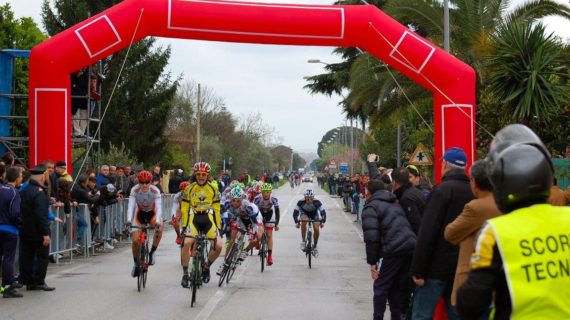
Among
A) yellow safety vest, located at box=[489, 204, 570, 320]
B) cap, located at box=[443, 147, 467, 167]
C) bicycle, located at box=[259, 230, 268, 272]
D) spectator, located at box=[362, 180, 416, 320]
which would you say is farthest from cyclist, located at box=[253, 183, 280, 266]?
yellow safety vest, located at box=[489, 204, 570, 320]

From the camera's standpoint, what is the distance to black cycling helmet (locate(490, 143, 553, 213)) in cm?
328

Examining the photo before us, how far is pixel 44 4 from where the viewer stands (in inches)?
1529

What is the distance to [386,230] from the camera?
797 cm

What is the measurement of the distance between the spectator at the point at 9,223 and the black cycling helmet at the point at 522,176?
908 centimetres

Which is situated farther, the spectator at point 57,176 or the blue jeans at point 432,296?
the spectator at point 57,176

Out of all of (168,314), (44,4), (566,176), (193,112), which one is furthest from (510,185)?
(193,112)

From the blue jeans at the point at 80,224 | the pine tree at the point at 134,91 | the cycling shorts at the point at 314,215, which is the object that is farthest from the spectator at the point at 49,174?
the pine tree at the point at 134,91

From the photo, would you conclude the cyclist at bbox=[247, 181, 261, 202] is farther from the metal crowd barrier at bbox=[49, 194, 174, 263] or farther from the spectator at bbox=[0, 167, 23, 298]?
the spectator at bbox=[0, 167, 23, 298]

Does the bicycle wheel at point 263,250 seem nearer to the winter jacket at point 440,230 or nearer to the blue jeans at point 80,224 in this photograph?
the blue jeans at point 80,224

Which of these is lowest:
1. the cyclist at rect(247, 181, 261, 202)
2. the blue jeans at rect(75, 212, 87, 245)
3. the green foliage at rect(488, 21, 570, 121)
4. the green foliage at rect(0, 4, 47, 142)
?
the blue jeans at rect(75, 212, 87, 245)

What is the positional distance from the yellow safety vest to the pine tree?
120ft

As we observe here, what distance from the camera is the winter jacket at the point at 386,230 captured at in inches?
310

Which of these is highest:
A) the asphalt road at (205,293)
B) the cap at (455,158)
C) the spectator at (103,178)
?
the cap at (455,158)

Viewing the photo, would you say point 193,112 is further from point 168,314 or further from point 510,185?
point 510,185
